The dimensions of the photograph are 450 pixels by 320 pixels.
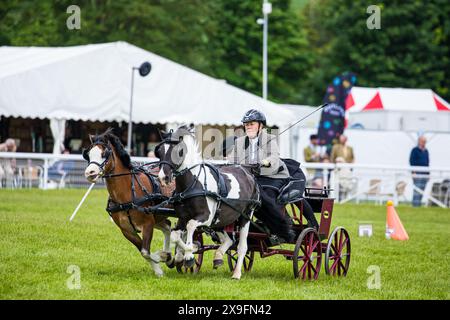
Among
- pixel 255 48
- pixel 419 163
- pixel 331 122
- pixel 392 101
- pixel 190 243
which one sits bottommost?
pixel 190 243

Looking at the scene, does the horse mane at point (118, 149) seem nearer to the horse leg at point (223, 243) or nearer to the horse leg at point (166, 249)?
the horse leg at point (166, 249)

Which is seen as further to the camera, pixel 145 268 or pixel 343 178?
pixel 343 178

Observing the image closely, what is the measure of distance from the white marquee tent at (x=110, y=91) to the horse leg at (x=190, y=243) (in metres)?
16.4

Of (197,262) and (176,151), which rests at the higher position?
(176,151)

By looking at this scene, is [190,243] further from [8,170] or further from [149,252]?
[8,170]

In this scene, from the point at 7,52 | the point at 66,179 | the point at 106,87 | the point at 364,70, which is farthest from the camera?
the point at 364,70

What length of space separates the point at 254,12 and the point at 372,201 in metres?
34.8

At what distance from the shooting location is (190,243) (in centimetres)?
1024

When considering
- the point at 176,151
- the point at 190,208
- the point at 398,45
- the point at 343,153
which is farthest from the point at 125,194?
the point at 398,45

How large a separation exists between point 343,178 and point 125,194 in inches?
604

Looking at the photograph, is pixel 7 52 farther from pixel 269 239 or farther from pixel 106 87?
pixel 269 239

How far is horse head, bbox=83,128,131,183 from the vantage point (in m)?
10.5
